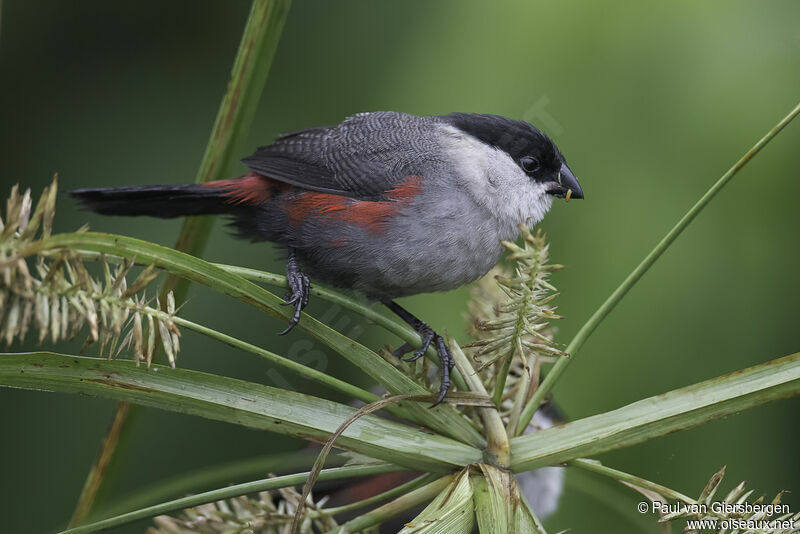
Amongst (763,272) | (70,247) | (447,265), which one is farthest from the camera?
(763,272)

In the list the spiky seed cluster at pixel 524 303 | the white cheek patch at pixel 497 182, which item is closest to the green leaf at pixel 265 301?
the spiky seed cluster at pixel 524 303

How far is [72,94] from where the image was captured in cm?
197

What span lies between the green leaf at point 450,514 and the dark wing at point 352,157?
2.21ft

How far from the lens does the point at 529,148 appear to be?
1499 millimetres

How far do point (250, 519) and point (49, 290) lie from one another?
510mm

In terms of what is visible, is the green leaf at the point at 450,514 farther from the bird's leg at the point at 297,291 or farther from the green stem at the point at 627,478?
the bird's leg at the point at 297,291

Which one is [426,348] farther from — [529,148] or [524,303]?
[529,148]

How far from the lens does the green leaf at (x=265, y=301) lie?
0.77 m

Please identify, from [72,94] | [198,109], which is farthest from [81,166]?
[198,109]

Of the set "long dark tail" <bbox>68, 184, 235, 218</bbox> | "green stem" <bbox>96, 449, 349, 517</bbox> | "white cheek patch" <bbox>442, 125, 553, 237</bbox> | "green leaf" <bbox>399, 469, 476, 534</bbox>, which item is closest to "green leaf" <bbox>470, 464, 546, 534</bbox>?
"green leaf" <bbox>399, 469, 476, 534</bbox>

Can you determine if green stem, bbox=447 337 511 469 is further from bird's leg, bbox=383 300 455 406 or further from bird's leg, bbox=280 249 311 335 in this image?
bird's leg, bbox=280 249 311 335

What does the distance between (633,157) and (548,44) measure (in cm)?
35

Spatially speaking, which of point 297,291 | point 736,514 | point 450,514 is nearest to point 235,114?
point 297,291

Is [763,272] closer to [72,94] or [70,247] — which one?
[70,247]
